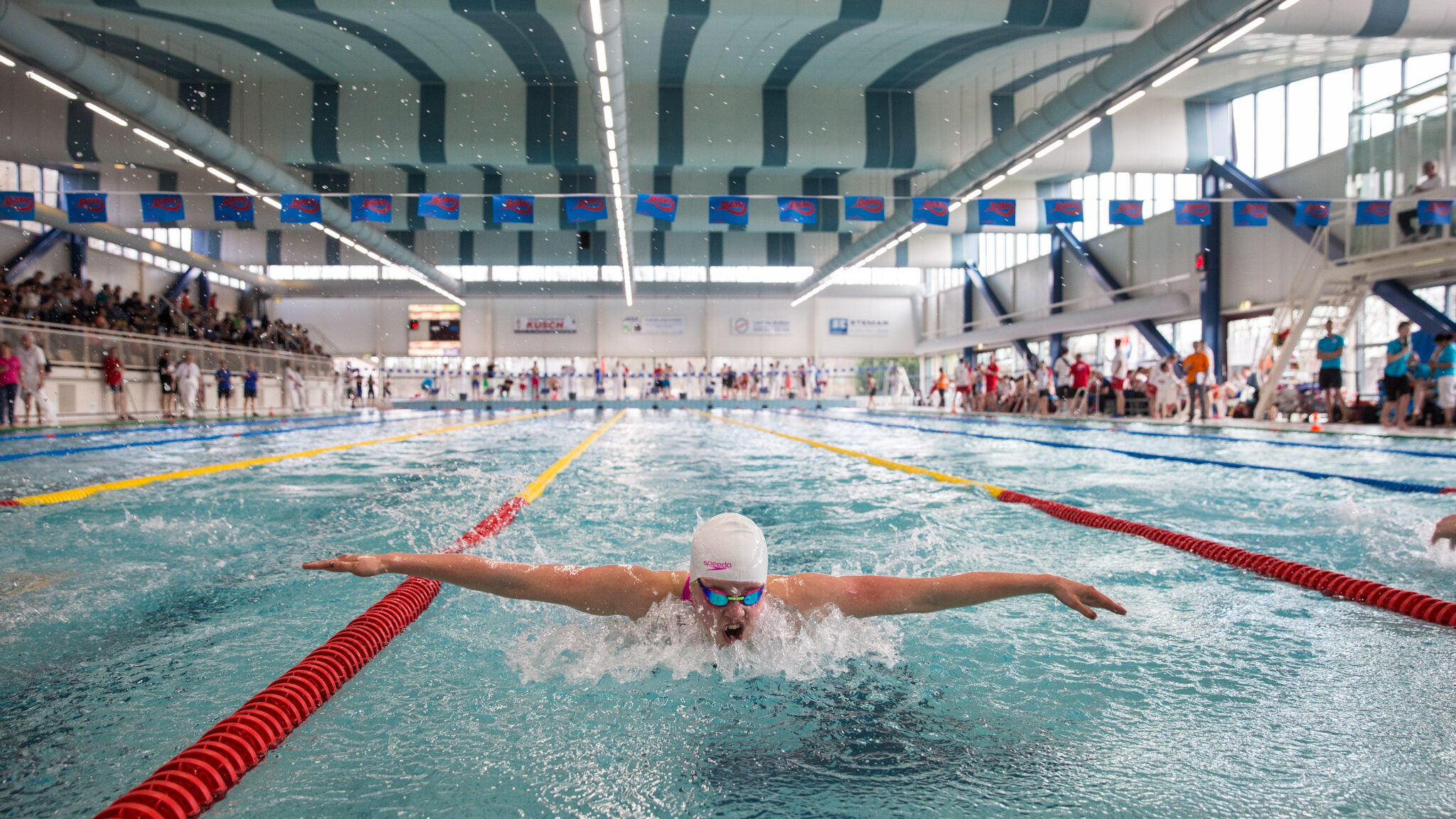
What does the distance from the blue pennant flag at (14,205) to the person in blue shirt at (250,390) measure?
5735 mm

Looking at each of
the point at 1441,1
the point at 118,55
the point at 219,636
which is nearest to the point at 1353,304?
the point at 1441,1

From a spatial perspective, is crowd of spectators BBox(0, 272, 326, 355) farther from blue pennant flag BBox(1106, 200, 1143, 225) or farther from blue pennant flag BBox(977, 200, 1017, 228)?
blue pennant flag BBox(1106, 200, 1143, 225)

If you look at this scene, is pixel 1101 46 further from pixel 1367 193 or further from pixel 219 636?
pixel 219 636

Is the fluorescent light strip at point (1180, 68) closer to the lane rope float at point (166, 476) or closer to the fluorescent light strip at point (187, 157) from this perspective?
the lane rope float at point (166, 476)

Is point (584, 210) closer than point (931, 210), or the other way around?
point (931, 210)

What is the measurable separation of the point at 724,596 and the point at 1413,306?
1501 cm

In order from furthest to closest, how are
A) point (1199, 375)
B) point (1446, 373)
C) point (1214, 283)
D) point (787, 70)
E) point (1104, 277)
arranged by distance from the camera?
point (1104, 277) < point (1214, 283) < point (787, 70) < point (1199, 375) < point (1446, 373)

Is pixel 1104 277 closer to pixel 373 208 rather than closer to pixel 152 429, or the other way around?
pixel 373 208

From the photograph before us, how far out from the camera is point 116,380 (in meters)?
13.8

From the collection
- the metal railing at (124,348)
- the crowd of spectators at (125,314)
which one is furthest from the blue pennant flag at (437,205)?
the crowd of spectators at (125,314)

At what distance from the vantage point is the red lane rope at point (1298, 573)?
263 cm

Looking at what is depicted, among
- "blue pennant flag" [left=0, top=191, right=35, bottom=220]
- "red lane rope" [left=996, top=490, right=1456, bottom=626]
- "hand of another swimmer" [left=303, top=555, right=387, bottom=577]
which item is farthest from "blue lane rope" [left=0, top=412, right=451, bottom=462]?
"red lane rope" [left=996, top=490, right=1456, bottom=626]

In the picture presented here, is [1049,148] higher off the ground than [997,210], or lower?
higher

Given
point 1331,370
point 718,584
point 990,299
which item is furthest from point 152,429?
point 990,299
